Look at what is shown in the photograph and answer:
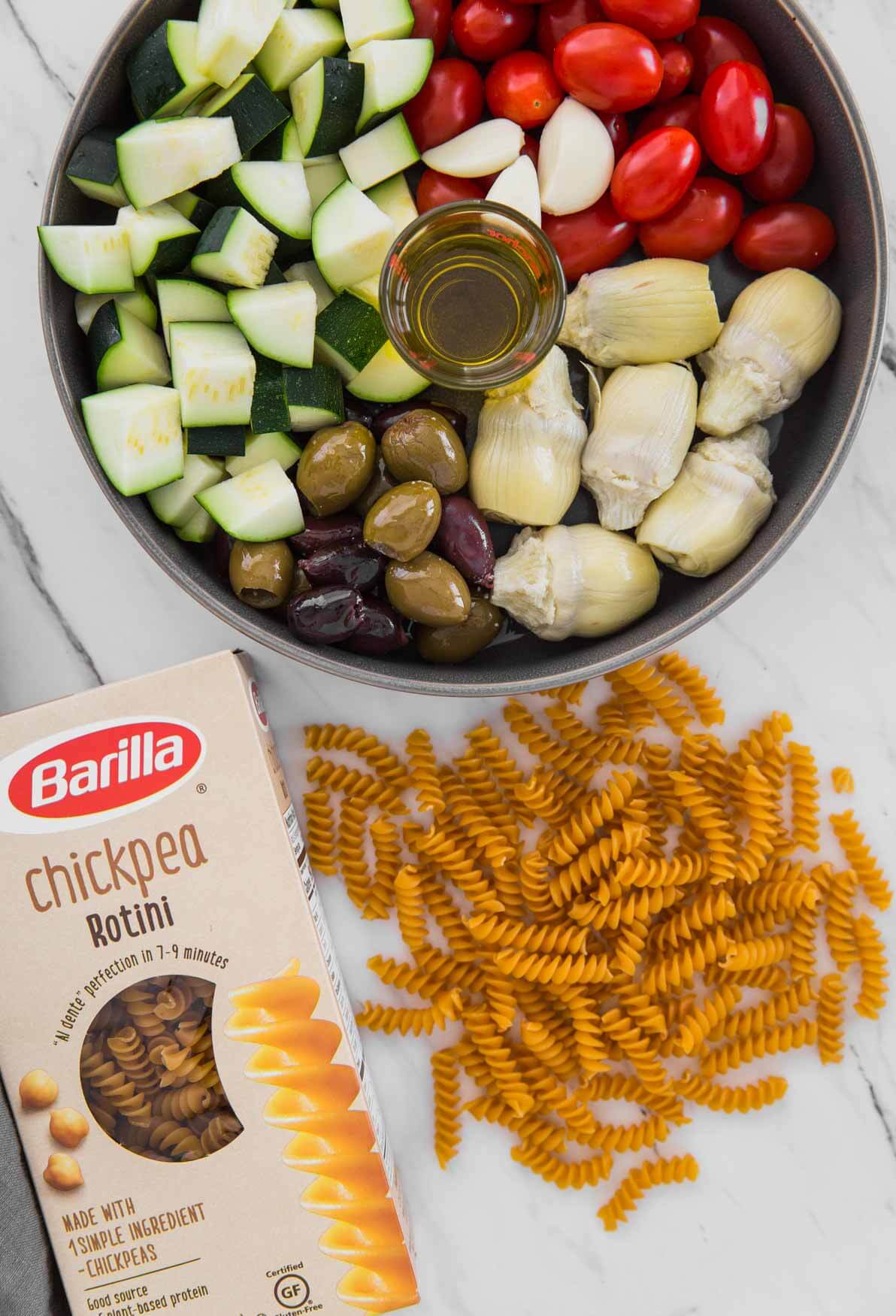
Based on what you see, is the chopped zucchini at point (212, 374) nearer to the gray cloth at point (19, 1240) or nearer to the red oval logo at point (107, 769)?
the red oval logo at point (107, 769)

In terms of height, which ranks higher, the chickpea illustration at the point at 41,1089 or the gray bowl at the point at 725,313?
the gray bowl at the point at 725,313

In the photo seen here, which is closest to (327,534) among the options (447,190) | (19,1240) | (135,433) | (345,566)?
(345,566)

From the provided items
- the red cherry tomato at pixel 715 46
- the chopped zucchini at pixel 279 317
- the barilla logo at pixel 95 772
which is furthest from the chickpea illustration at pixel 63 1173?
the red cherry tomato at pixel 715 46

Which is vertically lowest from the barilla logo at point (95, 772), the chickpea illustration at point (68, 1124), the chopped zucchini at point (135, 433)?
the chickpea illustration at point (68, 1124)

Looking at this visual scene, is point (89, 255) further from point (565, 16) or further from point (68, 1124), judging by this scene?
point (68, 1124)

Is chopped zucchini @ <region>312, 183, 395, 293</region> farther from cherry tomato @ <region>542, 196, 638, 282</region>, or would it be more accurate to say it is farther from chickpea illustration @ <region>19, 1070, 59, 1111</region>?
chickpea illustration @ <region>19, 1070, 59, 1111</region>
